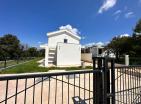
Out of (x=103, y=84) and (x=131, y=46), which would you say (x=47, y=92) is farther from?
(x=131, y=46)

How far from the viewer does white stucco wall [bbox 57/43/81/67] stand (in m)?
18.4

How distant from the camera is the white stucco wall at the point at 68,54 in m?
18.4

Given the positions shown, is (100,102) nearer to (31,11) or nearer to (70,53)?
(70,53)

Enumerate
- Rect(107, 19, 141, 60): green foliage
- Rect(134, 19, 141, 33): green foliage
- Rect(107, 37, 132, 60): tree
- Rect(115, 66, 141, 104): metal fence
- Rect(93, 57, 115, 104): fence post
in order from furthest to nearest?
Rect(107, 37, 132, 60): tree
Rect(107, 19, 141, 60): green foliage
Rect(134, 19, 141, 33): green foliage
Rect(115, 66, 141, 104): metal fence
Rect(93, 57, 115, 104): fence post

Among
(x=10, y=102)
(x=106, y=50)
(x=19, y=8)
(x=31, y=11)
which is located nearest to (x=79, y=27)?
(x=106, y=50)

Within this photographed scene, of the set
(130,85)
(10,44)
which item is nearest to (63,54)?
(130,85)

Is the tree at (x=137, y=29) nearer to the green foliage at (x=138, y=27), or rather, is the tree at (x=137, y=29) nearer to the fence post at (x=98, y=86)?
the green foliage at (x=138, y=27)

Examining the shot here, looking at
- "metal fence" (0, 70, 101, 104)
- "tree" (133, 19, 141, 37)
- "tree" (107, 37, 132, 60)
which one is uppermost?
"tree" (133, 19, 141, 37)

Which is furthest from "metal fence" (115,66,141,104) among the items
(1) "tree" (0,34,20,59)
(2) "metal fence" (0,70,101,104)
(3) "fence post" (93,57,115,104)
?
(1) "tree" (0,34,20,59)

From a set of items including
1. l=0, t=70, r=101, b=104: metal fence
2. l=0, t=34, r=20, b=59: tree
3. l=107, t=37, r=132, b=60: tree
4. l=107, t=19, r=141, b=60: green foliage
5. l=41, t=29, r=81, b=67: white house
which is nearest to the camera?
l=0, t=70, r=101, b=104: metal fence

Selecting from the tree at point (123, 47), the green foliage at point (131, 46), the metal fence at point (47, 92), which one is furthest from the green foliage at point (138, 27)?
the metal fence at point (47, 92)

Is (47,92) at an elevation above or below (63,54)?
below

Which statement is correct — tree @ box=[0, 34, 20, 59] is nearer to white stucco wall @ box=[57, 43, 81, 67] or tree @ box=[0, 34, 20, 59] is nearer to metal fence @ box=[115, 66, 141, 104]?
white stucco wall @ box=[57, 43, 81, 67]

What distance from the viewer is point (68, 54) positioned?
62.1 feet
